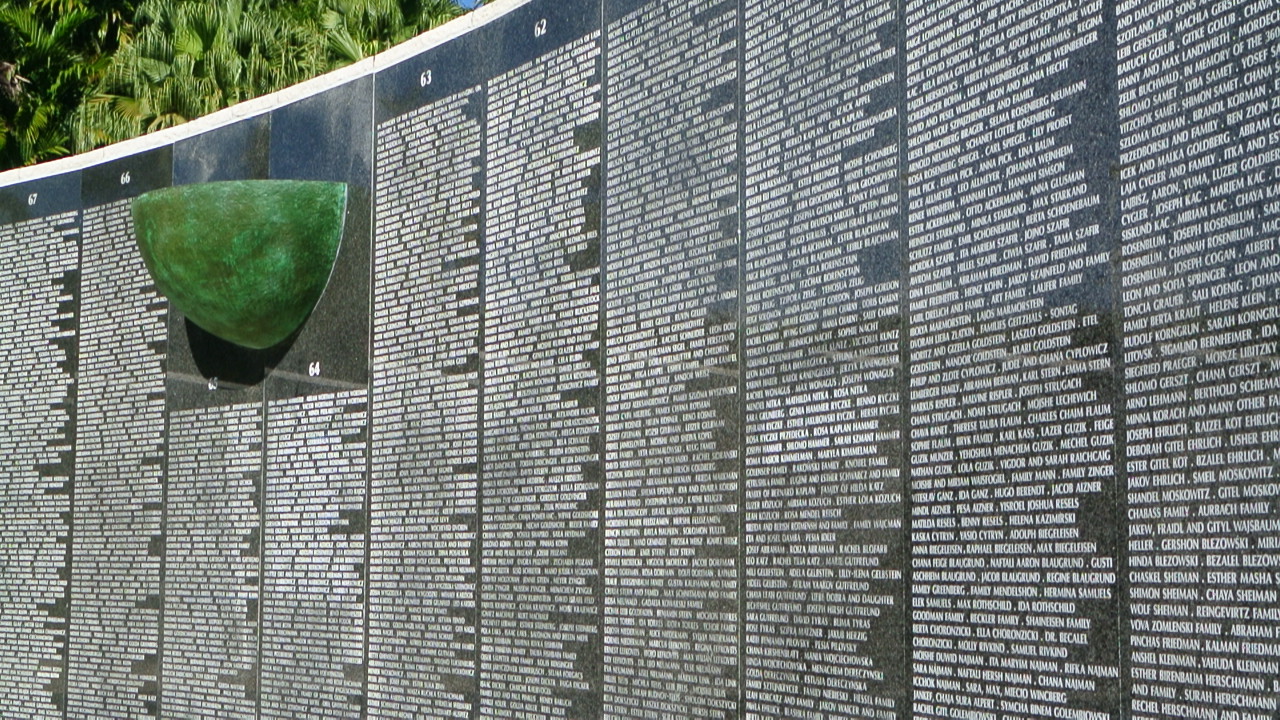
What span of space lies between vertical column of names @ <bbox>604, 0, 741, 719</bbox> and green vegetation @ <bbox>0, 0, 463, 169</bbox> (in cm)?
1054

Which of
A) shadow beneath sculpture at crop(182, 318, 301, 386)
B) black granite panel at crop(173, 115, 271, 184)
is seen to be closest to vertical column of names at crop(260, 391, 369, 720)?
shadow beneath sculpture at crop(182, 318, 301, 386)

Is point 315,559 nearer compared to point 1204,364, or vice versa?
point 1204,364

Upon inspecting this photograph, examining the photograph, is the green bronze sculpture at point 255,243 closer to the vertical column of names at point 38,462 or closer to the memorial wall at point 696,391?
the memorial wall at point 696,391

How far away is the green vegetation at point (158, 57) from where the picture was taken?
57.3 ft

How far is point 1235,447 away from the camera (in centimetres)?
408

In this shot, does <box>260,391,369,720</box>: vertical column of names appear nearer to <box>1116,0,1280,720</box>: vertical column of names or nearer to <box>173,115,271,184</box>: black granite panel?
<box>173,115,271,184</box>: black granite panel

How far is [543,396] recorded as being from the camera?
6863 mm

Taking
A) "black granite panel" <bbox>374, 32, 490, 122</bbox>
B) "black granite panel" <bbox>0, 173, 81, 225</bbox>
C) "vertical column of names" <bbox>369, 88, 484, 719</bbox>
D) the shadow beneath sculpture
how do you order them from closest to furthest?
"vertical column of names" <bbox>369, 88, 484, 719</bbox> < "black granite panel" <bbox>374, 32, 490, 122</bbox> < the shadow beneath sculpture < "black granite panel" <bbox>0, 173, 81, 225</bbox>

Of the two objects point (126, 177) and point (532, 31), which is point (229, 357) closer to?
point (126, 177)

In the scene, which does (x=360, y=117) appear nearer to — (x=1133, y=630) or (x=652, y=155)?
(x=652, y=155)

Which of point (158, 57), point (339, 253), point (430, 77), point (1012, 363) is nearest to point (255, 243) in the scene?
point (339, 253)

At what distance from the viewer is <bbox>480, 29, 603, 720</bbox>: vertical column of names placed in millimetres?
6562

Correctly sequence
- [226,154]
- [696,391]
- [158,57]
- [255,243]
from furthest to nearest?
[158,57] < [226,154] < [255,243] < [696,391]

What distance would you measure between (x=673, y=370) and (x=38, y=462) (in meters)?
5.35
